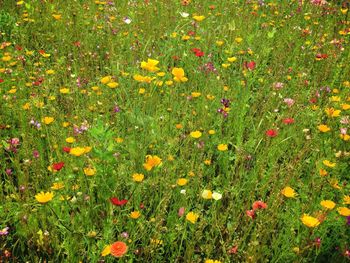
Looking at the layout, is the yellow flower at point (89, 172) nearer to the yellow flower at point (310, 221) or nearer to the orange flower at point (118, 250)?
the orange flower at point (118, 250)

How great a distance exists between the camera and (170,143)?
2123 millimetres

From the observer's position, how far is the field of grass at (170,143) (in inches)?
68.8

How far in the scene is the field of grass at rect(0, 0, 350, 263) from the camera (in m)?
1.75

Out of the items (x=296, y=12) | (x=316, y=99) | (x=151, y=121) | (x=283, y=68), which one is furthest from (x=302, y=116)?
(x=296, y=12)

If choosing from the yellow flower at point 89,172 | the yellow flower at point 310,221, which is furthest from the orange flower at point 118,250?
the yellow flower at point 310,221

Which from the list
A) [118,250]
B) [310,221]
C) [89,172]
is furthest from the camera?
[89,172]

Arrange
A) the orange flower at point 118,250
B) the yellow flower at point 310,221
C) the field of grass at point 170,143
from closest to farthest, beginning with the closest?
the orange flower at point 118,250 → the yellow flower at point 310,221 → the field of grass at point 170,143

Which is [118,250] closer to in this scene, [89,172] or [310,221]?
[89,172]

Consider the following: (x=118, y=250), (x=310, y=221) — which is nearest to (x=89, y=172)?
(x=118, y=250)

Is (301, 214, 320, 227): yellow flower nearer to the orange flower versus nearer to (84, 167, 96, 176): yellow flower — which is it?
the orange flower

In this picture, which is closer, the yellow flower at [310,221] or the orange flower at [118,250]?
the orange flower at [118,250]

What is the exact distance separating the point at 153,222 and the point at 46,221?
0.57 metres

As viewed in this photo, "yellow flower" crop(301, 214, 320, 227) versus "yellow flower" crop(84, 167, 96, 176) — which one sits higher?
"yellow flower" crop(301, 214, 320, 227)

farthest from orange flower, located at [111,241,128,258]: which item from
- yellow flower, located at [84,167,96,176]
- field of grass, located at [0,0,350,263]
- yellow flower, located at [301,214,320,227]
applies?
yellow flower, located at [301,214,320,227]
